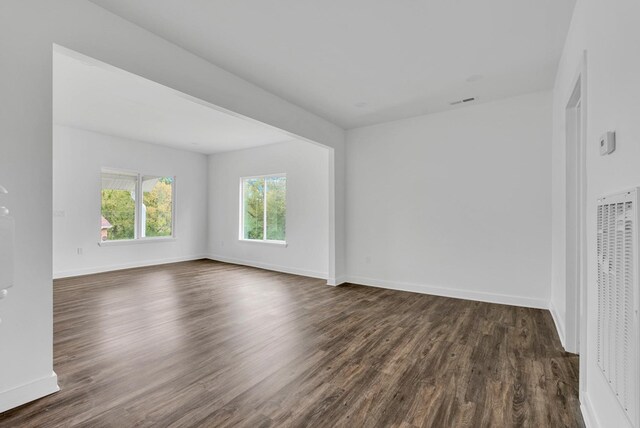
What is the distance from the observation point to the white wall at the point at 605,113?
1.19m

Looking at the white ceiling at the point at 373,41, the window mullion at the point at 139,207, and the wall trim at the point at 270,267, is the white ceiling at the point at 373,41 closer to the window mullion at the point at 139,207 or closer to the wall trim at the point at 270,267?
the wall trim at the point at 270,267

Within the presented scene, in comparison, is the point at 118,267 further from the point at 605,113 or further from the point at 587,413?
the point at 605,113

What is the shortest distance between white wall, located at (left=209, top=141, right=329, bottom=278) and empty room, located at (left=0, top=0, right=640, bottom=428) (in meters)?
0.06

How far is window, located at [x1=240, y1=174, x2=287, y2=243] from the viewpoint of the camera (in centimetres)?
662

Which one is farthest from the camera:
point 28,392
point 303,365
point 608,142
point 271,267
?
point 271,267

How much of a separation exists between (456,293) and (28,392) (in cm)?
A: 454

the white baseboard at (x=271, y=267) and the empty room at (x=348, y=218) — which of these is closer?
the empty room at (x=348, y=218)

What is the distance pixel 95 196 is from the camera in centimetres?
604

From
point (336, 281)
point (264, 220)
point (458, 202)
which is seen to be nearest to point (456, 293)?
point (458, 202)

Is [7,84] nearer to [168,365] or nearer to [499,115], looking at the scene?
[168,365]

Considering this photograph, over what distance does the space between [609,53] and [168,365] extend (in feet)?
11.2

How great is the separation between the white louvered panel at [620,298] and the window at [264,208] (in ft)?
17.9

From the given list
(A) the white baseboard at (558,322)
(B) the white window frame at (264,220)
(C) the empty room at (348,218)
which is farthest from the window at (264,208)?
(A) the white baseboard at (558,322)

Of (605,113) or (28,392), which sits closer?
(605,113)
